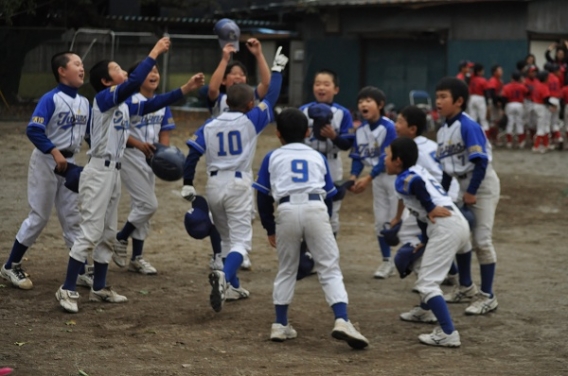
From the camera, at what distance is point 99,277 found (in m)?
A: 7.99

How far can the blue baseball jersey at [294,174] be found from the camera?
6.91 meters

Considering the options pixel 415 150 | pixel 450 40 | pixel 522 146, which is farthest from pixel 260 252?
pixel 450 40

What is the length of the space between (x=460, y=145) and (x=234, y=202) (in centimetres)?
202

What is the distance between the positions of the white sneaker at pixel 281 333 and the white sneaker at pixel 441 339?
39.1 inches

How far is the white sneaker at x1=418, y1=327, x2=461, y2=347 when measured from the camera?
694cm

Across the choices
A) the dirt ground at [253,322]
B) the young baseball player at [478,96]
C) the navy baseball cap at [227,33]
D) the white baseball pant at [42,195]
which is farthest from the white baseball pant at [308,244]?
the young baseball player at [478,96]

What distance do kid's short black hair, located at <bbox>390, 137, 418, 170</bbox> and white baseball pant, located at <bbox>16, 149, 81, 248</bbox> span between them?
2967mm

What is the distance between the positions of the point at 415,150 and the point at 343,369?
73.3 inches

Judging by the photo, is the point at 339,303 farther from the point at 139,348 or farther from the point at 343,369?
the point at 139,348

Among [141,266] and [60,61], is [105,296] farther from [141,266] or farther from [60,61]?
[60,61]

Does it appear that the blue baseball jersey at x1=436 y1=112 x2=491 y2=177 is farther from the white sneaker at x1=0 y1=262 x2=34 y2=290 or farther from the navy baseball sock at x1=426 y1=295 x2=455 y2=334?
the white sneaker at x1=0 y1=262 x2=34 y2=290

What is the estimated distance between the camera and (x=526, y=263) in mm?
10344

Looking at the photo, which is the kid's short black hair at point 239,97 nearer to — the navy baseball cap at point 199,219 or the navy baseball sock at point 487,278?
the navy baseball cap at point 199,219

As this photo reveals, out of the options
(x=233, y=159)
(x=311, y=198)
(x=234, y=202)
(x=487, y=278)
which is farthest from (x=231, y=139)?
(x=487, y=278)
